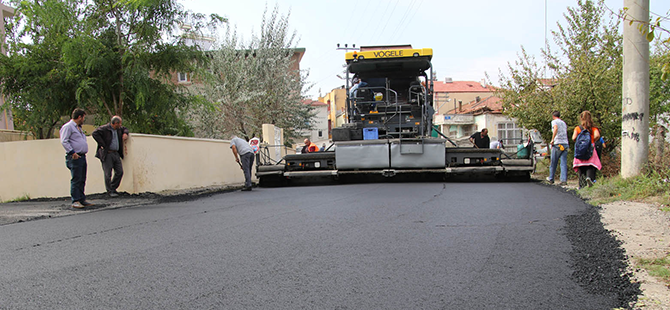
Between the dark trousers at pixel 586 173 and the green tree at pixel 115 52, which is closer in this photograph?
the dark trousers at pixel 586 173

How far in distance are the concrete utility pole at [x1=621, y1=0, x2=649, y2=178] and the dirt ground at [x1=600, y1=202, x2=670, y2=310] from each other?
1808mm

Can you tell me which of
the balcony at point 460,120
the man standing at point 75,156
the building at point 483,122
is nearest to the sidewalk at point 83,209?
the man standing at point 75,156

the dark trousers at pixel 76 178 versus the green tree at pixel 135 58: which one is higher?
the green tree at pixel 135 58

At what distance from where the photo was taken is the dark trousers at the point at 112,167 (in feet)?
29.1

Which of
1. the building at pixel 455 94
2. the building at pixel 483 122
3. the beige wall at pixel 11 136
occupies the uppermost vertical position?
the building at pixel 455 94

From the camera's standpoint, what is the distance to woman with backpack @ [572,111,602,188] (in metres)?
8.25

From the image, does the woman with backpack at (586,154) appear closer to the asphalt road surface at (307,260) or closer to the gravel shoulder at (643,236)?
the gravel shoulder at (643,236)

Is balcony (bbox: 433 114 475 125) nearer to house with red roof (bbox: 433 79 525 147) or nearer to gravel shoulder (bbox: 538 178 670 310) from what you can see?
house with red roof (bbox: 433 79 525 147)

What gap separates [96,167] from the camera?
33.0ft

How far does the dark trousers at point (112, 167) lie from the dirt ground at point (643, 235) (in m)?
7.76

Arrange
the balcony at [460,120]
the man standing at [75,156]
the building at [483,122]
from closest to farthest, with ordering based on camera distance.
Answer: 1. the man standing at [75,156]
2. the building at [483,122]
3. the balcony at [460,120]

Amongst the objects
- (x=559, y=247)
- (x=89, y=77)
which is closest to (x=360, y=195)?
(x=559, y=247)

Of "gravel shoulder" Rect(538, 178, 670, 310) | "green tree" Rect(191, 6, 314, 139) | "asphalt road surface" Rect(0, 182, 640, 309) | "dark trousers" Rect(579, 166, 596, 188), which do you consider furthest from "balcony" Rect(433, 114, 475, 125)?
"asphalt road surface" Rect(0, 182, 640, 309)

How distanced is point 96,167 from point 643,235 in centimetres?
954
